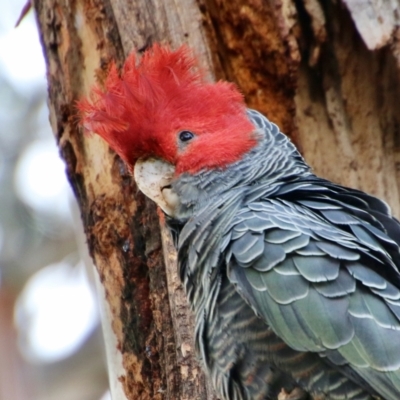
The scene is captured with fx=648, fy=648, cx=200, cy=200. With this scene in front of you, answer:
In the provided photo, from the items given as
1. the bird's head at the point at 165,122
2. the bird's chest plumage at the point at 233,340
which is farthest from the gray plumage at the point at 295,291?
the bird's head at the point at 165,122

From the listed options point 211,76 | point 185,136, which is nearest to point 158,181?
point 185,136

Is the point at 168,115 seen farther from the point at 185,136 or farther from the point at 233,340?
Answer: the point at 233,340

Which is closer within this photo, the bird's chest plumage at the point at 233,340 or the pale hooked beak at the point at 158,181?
the bird's chest plumage at the point at 233,340

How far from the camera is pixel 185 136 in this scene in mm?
3178

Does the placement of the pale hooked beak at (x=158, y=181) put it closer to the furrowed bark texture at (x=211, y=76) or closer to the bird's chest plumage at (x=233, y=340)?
the bird's chest plumage at (x=233, y=340)

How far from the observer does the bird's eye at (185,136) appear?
3170 millimetres

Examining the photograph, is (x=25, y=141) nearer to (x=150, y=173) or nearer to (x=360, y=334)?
(x=150, y=173)

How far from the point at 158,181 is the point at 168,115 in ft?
1.09

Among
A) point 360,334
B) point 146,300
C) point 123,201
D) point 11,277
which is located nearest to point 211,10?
point 123,201

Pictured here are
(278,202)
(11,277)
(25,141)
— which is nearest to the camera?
(278,202)

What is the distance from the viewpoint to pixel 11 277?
9.70 m

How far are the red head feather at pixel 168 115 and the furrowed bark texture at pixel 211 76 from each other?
45 cm

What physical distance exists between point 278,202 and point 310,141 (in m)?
1.27

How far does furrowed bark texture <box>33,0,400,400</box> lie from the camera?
3.40m
